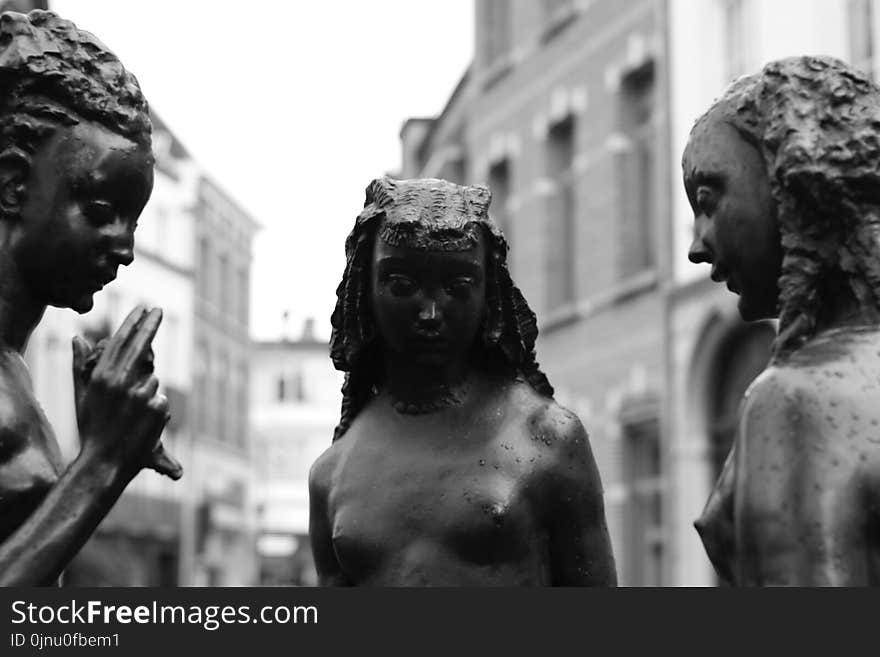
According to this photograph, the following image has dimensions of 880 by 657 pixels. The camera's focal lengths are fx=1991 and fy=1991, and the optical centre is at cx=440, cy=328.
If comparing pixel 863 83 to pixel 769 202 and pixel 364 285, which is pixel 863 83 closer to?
pixel 769 202

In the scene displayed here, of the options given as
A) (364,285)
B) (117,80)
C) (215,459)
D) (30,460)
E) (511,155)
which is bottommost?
(30,460)

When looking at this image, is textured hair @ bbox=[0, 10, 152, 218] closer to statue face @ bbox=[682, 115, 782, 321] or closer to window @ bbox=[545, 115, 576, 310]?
statue face @ bbox=[682, 115, 782, 321]

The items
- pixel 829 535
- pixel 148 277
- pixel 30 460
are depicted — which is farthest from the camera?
pixel 148 277

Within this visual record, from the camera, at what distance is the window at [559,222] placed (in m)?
24.8

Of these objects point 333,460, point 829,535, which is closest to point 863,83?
point 829,535

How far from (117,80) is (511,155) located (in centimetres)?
2253

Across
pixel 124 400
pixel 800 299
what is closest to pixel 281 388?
pixel 124 400

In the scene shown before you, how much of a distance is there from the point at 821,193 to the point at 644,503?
746 inches

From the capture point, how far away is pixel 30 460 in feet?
11.6

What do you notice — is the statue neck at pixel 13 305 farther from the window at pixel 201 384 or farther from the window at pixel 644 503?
the window at pixel 201 384

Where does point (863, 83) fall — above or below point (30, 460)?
above

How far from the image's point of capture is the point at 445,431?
3.76 meters

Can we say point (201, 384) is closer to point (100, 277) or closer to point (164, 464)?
point (100, 277)

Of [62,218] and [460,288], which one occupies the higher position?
[62,218]
